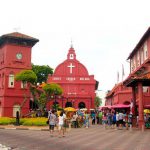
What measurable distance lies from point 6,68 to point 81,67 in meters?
26.2

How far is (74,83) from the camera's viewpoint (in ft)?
209

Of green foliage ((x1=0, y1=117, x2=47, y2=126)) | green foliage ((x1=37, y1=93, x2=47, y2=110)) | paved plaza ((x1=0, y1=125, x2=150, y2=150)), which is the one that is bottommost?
paved plaza ((x1=0, y1=125, x2=150, y2=150))

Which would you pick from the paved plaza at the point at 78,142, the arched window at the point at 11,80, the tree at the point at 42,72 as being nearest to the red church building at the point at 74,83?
the tree at the point at 42,72

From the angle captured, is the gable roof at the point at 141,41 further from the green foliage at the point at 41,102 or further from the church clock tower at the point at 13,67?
the green foliage at the point at 41,102

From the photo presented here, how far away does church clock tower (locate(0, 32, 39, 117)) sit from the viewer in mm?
40281

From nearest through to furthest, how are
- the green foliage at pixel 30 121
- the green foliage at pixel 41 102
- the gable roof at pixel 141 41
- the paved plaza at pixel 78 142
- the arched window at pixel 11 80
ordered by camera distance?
the paved plaza at pixel 78 142, the green foliage at pixel 30 121, the gable roof at pixel 141 41, the green foliage at pixel 41 102, the arched window at pixel 11 80

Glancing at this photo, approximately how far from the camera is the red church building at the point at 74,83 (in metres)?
63.0

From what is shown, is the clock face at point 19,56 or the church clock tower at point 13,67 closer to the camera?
the church clock tower at point 13,67

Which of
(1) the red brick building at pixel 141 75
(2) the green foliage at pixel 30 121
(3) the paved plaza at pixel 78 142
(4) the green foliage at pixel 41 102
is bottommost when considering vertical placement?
(3) the paved plaza at pixel 78 142

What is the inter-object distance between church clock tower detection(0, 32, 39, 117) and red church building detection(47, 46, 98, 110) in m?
21.5

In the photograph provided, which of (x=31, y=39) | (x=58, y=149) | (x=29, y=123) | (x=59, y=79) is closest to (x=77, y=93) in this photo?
(x=59, y=79)

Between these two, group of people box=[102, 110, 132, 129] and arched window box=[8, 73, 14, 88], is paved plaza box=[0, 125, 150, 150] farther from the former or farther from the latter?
arched window box=[8, 73, 14, 88]

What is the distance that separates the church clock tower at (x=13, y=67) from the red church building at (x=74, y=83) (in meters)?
21.5

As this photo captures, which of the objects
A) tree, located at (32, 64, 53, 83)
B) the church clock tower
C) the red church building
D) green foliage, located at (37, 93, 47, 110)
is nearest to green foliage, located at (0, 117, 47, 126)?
green foliage, located at (37, 93, 47, 110)
